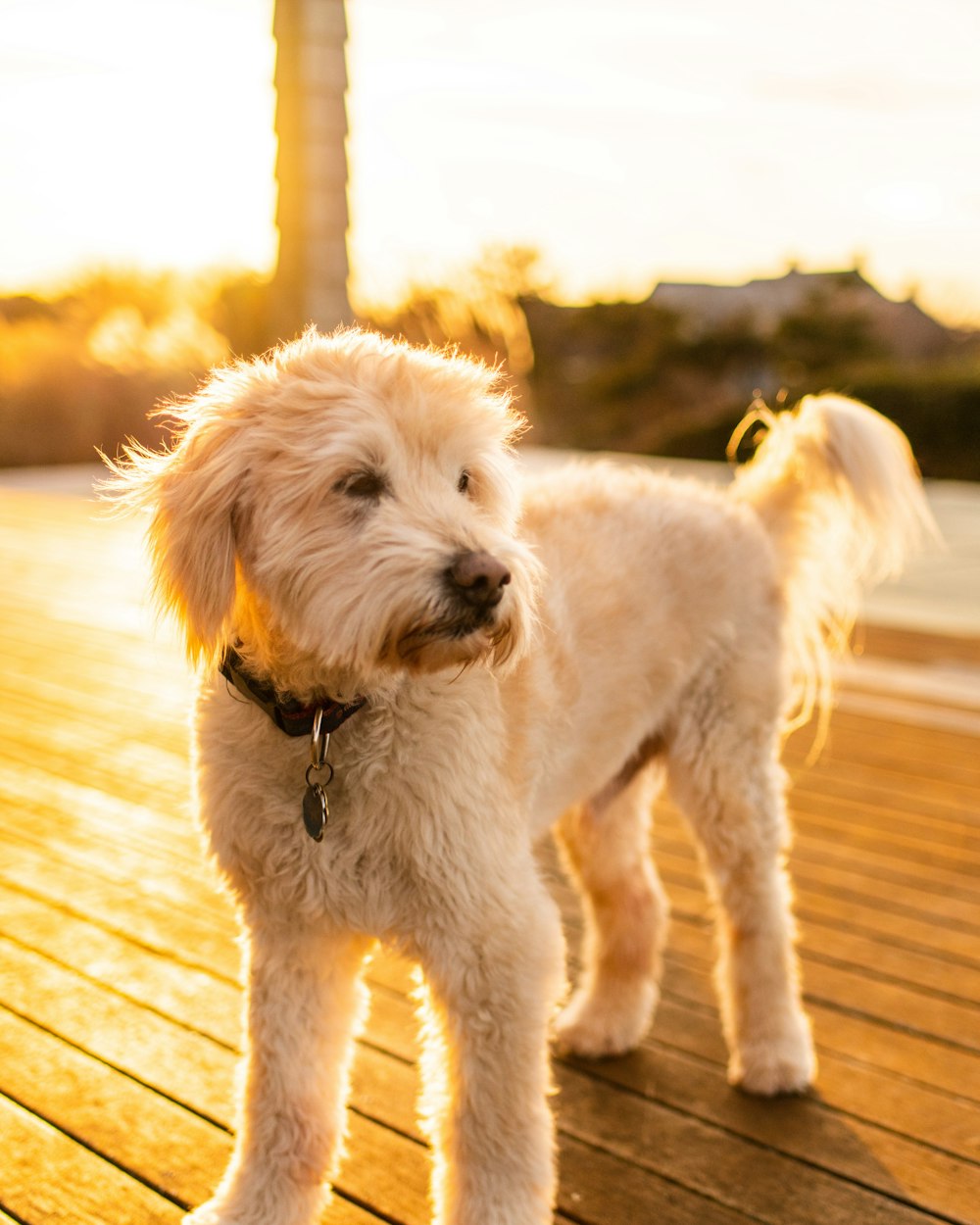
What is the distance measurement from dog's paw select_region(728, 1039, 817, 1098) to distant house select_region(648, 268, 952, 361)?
63.2 feet

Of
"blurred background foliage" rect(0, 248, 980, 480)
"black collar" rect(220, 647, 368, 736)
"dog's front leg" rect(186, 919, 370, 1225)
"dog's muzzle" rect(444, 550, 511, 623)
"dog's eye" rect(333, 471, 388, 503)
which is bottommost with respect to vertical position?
"blurred background foliage" rect(0, 248, 980, 480)

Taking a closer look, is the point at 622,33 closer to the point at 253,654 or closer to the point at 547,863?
the point at 547,863

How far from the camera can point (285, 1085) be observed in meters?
1.86

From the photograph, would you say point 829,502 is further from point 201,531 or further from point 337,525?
point 201,531

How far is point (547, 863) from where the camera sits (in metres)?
3.48

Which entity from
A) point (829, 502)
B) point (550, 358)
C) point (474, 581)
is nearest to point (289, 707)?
point (474, 581)

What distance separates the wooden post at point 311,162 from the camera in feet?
15.8

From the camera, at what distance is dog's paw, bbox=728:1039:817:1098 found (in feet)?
7.42

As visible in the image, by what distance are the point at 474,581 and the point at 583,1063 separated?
53.7 inches

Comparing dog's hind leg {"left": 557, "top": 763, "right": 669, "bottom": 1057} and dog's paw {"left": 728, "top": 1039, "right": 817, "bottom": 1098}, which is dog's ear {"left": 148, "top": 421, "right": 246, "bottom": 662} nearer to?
dog's hind leg {"left": 557, "top": 763, "right": 669, "bottom": 1057}

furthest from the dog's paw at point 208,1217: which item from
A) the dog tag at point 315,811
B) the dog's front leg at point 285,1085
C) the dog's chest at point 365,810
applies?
the dog tag at point 315,811

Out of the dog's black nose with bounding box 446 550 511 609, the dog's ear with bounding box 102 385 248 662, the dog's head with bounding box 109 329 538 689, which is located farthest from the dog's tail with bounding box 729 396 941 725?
the dog's ear with bounding box 102 385 248 662

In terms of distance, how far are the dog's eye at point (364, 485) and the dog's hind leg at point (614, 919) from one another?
1.19 m

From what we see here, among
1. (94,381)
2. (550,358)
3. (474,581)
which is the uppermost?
(474,581)
